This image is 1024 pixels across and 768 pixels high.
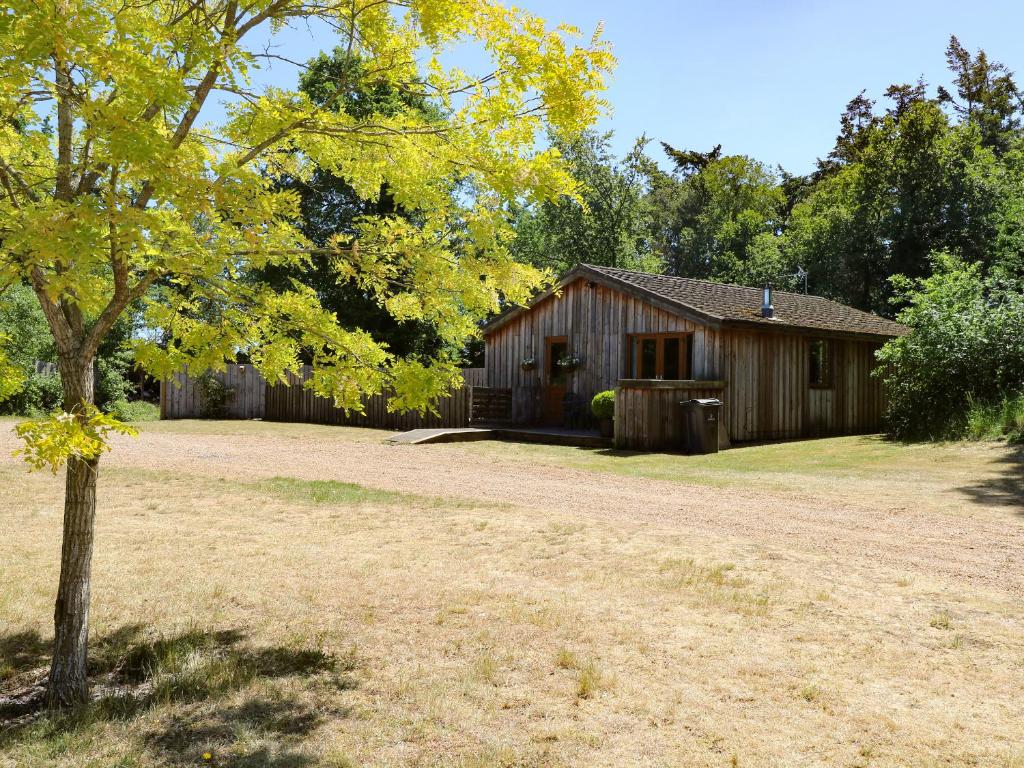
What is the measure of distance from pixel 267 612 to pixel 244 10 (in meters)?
3.81

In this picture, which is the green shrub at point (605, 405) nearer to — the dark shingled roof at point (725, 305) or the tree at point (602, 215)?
the dark shingled roof at point (725, 305)

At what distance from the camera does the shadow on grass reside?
3.78m

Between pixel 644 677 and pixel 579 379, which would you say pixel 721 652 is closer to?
pixel 644 677

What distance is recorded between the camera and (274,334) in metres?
4.88

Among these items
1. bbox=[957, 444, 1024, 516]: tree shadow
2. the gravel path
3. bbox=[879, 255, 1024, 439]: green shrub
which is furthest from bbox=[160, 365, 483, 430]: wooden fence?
bbox=[957, 444, 1024, 516]: tree shadow

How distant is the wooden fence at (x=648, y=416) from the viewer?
1684 centimetres

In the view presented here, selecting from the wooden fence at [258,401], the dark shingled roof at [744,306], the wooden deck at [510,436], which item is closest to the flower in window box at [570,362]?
the wooden deck at [510,436]

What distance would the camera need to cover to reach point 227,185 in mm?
3973

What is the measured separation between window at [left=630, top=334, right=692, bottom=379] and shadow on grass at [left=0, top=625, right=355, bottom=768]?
15.6 metres

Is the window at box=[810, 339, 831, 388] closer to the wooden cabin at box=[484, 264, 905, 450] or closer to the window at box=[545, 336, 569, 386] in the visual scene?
the wooden cabin at box=[484, 264, 905, 450]

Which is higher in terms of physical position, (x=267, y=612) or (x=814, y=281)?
(x=814, y=281)

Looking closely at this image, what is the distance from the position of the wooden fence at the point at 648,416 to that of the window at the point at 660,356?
2278 millimetres

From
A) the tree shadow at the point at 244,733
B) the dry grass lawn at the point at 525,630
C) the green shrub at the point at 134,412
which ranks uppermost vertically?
the green shrub at the point at 134,412

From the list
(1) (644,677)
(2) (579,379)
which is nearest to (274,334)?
(1) (644,677)
